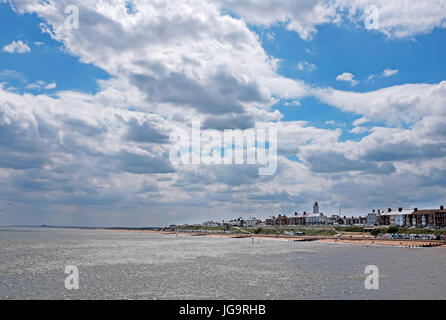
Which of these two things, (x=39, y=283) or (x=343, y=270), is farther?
(x=343, y=270)

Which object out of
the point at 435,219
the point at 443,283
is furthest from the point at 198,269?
the point at 435,219

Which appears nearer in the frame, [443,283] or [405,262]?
[443,283]

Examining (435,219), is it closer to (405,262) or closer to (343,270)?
(405,262)

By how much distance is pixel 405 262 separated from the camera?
7519 cm

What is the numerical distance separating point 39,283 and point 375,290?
4475cm
